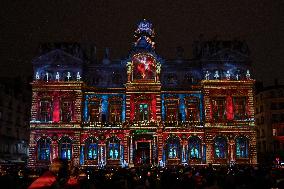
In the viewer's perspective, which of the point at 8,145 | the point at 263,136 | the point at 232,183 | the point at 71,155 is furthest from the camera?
the point at 263,136

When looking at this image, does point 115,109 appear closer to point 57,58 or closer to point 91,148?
point 91,148

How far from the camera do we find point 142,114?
53.1 metres

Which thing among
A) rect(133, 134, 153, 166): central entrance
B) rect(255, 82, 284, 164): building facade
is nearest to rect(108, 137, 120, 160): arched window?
rect(133, 134, 153, 166): central entrance

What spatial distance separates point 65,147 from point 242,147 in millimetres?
21771

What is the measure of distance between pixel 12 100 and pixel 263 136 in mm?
41651

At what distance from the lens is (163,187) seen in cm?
1593

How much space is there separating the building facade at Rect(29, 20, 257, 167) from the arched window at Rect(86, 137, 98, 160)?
0.12 meters

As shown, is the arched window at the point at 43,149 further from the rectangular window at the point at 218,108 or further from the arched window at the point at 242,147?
the arched window at the point at 242,147

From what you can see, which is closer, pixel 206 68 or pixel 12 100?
pixel 206 68

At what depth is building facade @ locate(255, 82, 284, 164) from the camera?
69688 mm

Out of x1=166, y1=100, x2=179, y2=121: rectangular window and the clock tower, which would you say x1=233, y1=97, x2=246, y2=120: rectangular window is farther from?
the clock tower

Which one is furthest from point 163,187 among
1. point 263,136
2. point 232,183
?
point 263,136

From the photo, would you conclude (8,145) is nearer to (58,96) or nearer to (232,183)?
(58,96)

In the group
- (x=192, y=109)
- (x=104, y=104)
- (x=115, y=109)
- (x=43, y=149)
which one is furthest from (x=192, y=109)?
(x=43, y=149)
